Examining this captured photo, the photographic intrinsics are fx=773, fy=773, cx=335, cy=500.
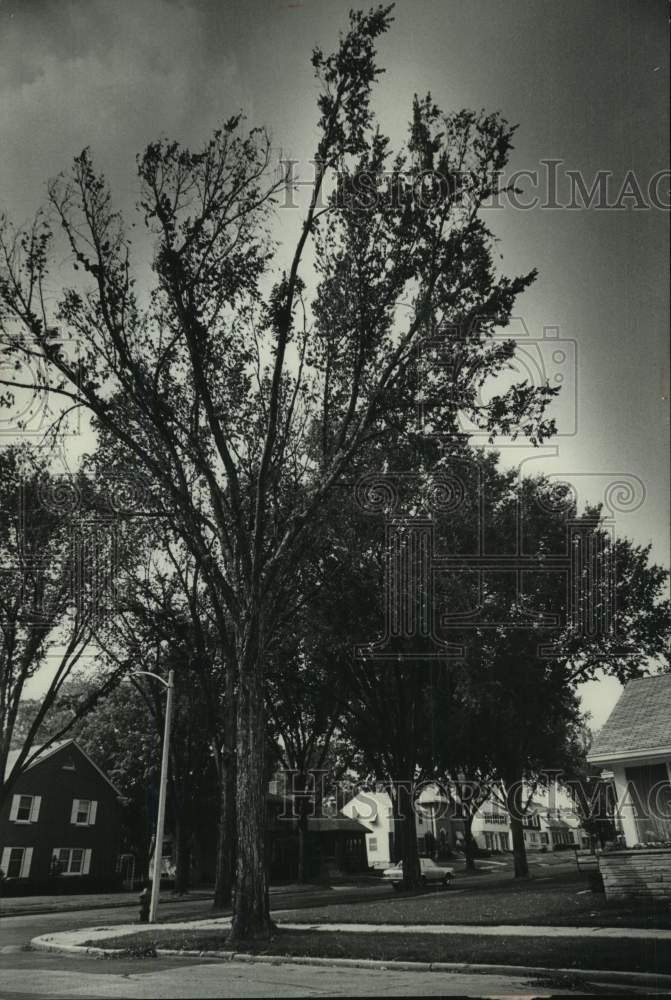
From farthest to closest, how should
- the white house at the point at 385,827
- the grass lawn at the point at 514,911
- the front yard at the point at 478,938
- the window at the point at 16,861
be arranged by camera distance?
1. the white house at the point at 385,827
2. the window at the point at 16,861
3. the grass lawn at the point at 514,911
4. the front yard at the point at 478,938

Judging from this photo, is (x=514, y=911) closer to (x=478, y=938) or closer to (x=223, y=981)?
(x=478, y=938)

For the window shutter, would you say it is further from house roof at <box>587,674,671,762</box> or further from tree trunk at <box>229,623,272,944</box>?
tree trunk at <box>229,623,272,944</box>

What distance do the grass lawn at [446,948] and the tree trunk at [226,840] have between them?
8.38 meters

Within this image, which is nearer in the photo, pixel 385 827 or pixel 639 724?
pixel 639 724

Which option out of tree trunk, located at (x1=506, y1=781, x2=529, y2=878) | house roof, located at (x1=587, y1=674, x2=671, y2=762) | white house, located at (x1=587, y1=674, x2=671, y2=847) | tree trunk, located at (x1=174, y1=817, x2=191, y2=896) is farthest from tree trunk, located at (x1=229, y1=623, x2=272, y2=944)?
tree trunk, located at (x1=174, y1=817, x2=191, y2=896)

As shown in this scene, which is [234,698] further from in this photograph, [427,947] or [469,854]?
[469,854]

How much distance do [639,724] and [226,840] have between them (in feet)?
41.2

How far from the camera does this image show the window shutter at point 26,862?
3956cm

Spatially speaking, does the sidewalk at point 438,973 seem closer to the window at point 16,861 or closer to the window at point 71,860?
the window at point 16,861

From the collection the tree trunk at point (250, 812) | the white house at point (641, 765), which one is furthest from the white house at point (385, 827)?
the tree trunk at point (250, 812)

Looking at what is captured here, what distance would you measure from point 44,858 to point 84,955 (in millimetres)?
30956

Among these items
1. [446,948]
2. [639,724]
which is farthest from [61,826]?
[446,948]

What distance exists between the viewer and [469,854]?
48.3m

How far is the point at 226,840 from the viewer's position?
2336 centimetres
